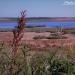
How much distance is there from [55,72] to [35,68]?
26 cm

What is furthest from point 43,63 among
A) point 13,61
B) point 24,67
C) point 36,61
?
point 13,61

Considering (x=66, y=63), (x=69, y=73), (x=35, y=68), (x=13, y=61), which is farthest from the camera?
(x=66, y=63)

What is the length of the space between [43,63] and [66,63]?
318 mm

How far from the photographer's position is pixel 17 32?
327 centimetres

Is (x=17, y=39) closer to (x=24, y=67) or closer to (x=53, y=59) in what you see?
(x=24, y=67)

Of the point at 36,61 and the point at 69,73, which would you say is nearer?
the point at 69,73

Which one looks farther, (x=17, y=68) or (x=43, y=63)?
(x=43, y=63)

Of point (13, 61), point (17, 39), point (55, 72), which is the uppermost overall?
point (17, 39)

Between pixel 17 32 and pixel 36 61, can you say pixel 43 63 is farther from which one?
pixel 17 32

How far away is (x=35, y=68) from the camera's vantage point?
4.10 metres

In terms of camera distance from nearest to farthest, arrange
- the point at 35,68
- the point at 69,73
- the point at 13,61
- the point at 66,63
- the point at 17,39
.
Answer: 1. the point at 17,39
2. the point at 13,61
3. the point at 69,73
4. the point at 35,68
5. the point at 66,63

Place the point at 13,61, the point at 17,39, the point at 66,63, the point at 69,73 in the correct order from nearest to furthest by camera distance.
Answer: the point at 17,39 < the point at 13,61 < the point at 69,73 < the point at 66,63

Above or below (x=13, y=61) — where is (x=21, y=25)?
above

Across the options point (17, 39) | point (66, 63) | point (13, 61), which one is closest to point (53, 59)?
point (66, 63)
